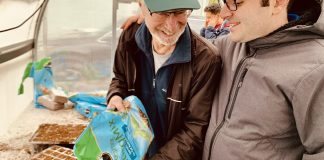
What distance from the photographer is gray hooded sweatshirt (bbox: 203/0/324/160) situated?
680 mm

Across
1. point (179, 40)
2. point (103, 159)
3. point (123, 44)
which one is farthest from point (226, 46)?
point (103, 159)

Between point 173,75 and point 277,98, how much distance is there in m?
0.39

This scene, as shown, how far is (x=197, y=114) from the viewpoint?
976 mm

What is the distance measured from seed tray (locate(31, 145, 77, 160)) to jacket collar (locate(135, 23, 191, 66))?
0.63 m

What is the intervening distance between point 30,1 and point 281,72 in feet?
6.97

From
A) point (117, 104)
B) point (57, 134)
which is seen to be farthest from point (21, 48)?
point (117, 104)

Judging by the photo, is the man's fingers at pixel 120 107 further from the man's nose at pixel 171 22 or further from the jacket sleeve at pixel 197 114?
the man's nose at pixel 171 22

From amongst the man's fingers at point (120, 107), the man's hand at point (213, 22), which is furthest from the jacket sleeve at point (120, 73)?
the man's hand at point (213, 22)

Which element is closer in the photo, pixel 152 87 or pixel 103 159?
pixel 103 159

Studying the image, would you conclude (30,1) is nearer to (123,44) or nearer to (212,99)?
(123,44)

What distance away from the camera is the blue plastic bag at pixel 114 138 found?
2.89 ft

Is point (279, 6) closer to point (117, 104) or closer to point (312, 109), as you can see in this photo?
point (312, 109)

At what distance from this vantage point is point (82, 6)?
2457mm

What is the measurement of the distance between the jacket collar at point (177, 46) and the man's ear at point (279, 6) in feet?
1.04
